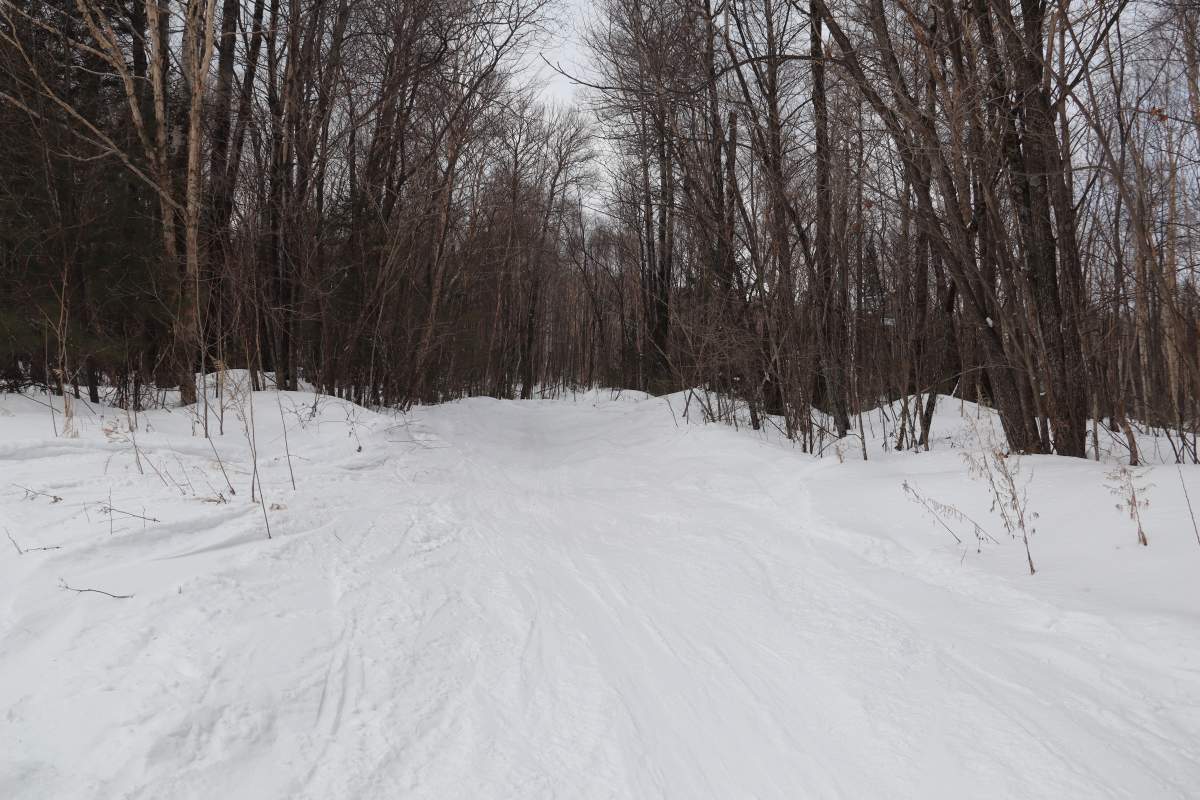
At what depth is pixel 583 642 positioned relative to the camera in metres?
3.19

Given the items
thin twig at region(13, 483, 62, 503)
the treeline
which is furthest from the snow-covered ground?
the treeline

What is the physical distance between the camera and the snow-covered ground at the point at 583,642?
2.16 metres

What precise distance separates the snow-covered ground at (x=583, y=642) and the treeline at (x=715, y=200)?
2.76 m

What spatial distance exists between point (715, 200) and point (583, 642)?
8.69 metres

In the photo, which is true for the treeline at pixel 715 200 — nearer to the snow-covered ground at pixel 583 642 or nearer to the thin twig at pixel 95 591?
the snow-covered ground at pixel 583 642

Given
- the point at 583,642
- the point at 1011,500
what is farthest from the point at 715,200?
the point at 583,642

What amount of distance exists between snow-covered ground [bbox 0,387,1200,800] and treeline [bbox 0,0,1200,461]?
2.76 meters

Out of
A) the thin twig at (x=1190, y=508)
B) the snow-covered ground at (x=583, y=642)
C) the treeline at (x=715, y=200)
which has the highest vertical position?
the treeline at (x=715, y=200)

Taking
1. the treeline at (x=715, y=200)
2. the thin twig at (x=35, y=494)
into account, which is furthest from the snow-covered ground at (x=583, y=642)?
the treeline at (x=715, y=200)

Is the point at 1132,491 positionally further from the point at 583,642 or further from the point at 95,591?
the point at 95,591

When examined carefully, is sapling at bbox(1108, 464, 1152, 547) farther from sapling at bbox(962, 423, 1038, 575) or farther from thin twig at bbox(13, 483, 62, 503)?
thin twig at bbox(13, 483, 62, 503)

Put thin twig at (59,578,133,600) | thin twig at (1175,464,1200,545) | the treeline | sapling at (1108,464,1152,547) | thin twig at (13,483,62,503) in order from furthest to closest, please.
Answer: the treeline < thin twig at (13,483,62,503) < sapling at (1108,464,1152,547) < thin twig at (1175,464,1200,545) < thin twig at (59,578,133,600)

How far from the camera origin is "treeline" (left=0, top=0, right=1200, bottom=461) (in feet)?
21.3

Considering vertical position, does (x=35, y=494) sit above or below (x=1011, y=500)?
above
